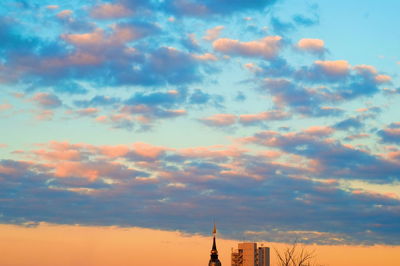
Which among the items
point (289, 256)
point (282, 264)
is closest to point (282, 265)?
Answer: point (282, 264)

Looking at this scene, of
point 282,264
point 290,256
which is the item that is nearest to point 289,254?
point 290,256

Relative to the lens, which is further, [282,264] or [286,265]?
[282,264]

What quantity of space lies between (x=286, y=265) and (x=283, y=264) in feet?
20.8

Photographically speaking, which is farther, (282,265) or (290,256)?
(282,265)

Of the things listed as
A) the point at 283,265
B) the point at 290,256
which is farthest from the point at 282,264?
the point at 290,256

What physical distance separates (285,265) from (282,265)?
2755 millimetres

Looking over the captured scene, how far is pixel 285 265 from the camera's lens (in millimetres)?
121750

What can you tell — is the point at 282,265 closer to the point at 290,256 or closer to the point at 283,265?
the point at 283,265

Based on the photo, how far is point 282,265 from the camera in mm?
124438

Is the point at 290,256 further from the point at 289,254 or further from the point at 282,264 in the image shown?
the point at 282,264

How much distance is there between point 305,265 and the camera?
399ft

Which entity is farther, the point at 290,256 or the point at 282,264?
the point at 282,264

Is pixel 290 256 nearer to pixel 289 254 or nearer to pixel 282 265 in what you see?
pixel 289 254

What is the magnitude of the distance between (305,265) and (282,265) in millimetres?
4959
